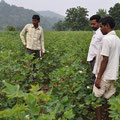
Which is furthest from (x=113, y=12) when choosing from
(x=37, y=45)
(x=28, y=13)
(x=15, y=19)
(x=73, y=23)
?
(x=28, y=13)

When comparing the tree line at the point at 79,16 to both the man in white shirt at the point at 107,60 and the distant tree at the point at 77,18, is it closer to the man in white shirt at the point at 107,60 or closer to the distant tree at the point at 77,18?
the distant tree at the point at 77,18

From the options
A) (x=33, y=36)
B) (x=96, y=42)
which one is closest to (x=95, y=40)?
(x=96, y=42)

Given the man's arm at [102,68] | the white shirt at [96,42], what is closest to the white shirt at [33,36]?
the white shirt at [96,42]

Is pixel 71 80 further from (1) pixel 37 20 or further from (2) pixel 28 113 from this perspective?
(1) pixel 37 20

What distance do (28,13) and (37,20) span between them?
204126 millimetres

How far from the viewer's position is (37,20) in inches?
145

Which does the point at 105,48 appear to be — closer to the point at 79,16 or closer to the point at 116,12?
the point at 116,12

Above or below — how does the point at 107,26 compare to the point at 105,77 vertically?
above

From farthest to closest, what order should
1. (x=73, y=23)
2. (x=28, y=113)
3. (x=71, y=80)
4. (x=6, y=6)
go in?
(x=6, y=6)
(x=73, y=23)
(x=71, y=80)
(x=28, y=113)

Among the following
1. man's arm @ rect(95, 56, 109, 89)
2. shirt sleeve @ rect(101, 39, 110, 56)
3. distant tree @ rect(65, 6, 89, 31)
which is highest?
distant tree @ rect(65, 6, 89, 31)

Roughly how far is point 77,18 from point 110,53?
Answer: 59.6 meters

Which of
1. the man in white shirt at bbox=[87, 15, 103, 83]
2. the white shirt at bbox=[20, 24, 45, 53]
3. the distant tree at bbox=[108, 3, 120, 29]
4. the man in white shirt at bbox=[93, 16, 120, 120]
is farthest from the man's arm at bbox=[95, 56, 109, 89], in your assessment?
the distant tree at bbox=[108, 3, 120, 29]

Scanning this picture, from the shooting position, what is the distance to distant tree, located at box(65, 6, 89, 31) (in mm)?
56763

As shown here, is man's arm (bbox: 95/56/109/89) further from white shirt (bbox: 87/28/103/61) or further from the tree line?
the tree line
